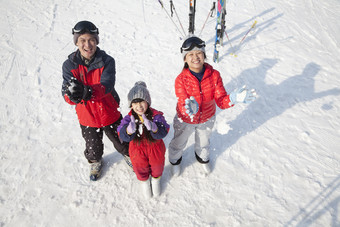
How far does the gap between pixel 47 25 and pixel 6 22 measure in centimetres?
129

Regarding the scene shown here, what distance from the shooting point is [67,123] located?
397cm

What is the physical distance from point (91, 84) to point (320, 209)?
347 centimetres

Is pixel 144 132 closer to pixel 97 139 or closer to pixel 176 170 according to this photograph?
pixel 97 139

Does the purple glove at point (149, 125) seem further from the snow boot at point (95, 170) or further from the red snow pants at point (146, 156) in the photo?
the snow boot at point (95, 170)

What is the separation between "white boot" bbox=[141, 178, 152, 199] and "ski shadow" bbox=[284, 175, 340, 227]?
1.85 m

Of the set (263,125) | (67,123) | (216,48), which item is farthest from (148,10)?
(263,125)

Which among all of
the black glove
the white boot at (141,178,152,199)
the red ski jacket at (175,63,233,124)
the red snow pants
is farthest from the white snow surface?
the black glove

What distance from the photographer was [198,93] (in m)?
2.39

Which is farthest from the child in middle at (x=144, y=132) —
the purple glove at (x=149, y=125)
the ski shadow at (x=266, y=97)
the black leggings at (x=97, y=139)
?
the ski shadow at (x=266, y=97)

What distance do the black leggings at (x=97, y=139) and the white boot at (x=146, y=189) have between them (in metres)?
0.53

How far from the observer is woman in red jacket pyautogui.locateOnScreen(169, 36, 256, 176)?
7.31ft

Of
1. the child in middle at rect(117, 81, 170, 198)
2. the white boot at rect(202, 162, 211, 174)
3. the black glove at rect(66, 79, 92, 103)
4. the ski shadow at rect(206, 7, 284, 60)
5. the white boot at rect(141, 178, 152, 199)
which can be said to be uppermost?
the ski shadow at rect(206, 7, 284, 60)

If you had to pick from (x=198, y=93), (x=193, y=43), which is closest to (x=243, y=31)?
(x=193, y=43)

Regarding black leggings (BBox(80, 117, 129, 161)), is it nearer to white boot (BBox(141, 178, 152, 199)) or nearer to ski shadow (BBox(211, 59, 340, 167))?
white boot (BBox(141, 178, 152, 199))
